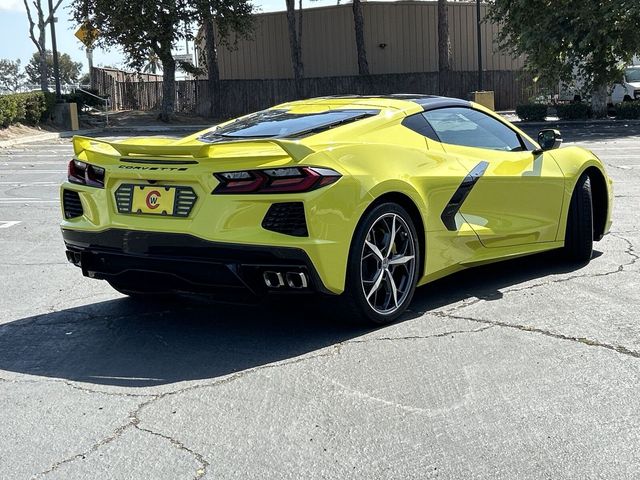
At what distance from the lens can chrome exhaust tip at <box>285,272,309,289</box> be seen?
480cm

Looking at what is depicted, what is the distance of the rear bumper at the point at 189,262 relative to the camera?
477 cm

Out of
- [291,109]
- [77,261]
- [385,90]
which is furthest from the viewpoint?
[385,90]

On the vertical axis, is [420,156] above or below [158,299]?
above

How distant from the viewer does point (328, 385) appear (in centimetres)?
435

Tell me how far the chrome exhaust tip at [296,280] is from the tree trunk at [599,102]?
2935cm

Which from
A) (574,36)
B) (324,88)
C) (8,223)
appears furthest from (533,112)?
(8,223)

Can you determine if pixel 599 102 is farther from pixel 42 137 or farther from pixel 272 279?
pixel 272 279

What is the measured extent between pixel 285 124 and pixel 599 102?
2872 cm

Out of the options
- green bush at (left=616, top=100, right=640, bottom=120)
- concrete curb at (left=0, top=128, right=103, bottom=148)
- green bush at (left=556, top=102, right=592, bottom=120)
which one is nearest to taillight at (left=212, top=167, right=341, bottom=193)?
concrete curb at (left=0, top=128, right=103, bottom=148)

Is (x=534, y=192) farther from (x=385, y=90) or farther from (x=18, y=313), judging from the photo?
(x=385, y=90)

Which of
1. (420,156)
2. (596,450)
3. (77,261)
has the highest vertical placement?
(420,156)

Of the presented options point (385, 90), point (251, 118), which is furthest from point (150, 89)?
point (251, 118)

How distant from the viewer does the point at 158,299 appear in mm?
6227

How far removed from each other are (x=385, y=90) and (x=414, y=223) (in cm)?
3724
